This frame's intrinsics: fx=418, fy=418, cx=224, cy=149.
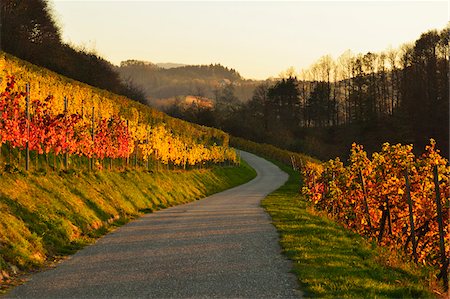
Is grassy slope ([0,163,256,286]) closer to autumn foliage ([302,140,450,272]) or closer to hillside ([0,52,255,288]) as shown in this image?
hillside ([0,52,255,288])

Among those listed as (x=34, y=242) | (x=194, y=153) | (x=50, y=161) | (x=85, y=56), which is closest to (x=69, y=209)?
(x=34, y=242)

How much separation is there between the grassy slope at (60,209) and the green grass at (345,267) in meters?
5.97

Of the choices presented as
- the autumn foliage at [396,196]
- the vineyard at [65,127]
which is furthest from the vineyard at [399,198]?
the vineyard at [65,127]

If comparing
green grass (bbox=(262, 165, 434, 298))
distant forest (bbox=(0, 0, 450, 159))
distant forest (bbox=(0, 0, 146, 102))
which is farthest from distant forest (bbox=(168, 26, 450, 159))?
green grass (bbox=(262, 165, 434, 298))

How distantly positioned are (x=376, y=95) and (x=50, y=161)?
93649 millimetres

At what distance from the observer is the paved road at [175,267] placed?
7605mm

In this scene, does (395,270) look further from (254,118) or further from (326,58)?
(326,58)

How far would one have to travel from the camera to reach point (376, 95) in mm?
100125

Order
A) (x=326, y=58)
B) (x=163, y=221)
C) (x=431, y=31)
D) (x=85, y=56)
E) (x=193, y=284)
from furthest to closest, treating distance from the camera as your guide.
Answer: (x=326, y=58) → (x=431, y=31) → (x=85, y=56) → (x=163, y=221) → (x=193, y=284)

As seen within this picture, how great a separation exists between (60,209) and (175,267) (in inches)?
217

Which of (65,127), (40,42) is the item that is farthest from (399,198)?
(40,42)

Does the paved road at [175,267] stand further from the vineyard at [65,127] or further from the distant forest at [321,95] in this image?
the distant forest at [321,95]

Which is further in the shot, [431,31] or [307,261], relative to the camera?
[431,31]

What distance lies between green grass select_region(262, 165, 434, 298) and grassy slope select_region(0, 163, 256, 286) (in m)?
5.97
